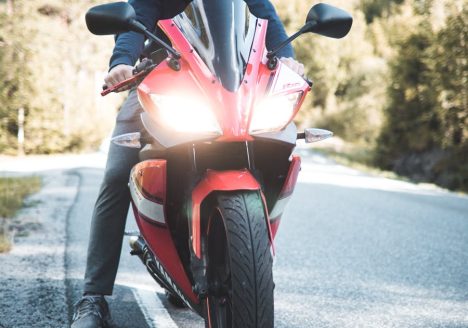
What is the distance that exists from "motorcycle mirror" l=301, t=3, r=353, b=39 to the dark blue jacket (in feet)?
1.20

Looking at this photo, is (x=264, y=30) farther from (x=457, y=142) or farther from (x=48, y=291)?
(x=457, y=142)

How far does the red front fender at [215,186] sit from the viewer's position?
7.48ft

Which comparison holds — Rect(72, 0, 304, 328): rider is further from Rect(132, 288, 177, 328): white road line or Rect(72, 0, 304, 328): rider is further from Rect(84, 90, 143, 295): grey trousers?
Rect(132, 288, 177, 328): white road line

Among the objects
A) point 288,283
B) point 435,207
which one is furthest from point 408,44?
point 288,283

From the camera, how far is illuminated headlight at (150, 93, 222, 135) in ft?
7.57

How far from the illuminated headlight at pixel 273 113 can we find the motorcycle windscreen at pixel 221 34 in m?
0.13

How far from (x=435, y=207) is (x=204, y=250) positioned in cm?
625

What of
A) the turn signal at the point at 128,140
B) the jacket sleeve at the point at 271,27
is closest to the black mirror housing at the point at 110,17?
the turn signal at the point at 128,140

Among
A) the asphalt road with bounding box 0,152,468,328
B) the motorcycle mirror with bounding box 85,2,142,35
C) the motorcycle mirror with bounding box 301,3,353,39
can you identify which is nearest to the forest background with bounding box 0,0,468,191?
the asphalt road with bounding box 0,152,468,328

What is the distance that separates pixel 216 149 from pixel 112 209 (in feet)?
3.10

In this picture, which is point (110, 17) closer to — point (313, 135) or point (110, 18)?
point (110, 18)

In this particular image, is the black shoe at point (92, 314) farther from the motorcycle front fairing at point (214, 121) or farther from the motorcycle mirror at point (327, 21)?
the motorcycle mirror at point (327, 21)

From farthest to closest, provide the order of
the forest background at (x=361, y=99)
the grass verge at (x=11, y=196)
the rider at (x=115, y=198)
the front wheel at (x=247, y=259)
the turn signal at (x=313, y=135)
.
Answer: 1. the forest background at (x=361, y=99)
2. the grass verge at (x=11, y=196)
3. the rider at (x=115, y=198)
4. the turn signal at (x=313, y=135)
5. the front wheel at (x=247, y=259)

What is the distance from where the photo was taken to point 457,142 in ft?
44.8
